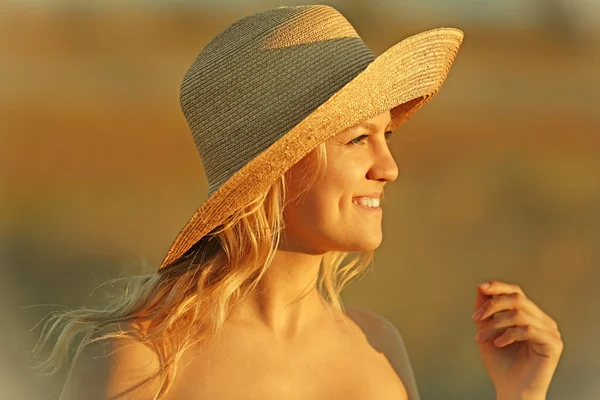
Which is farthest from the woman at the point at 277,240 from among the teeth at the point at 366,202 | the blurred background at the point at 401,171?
the blurred background at the point at 401,171

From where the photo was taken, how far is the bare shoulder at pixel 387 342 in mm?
2818

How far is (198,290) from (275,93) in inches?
22.4

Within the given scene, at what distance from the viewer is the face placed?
2439 mm

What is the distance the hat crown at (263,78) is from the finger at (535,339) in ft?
2.71

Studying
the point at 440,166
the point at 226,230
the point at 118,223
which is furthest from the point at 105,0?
the point at 226,230

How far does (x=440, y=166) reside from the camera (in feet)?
25.6

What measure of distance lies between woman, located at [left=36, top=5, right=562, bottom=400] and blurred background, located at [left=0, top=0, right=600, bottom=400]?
3174mm

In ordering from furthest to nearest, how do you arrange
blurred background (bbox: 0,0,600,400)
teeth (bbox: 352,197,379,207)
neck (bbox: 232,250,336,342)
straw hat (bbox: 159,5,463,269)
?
blurred background (bbox: 0,0,600,400), neck (bbox: 232,250,336,342), teeth (bbox: 352,197,379,207), straw hat (bbox: 159,5,463,269)

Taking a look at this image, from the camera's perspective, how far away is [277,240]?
8.43ft

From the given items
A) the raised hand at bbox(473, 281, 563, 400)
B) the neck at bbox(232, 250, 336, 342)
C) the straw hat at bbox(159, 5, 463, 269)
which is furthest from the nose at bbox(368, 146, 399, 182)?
the raised hand at bbox(473, 281, 563, 400)

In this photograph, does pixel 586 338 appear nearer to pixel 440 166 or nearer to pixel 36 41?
pixel 440 166

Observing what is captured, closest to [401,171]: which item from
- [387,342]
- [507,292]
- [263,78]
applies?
[387,342]

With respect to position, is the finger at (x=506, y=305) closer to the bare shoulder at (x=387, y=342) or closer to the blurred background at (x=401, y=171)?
the bare shoulder at (x=387, y=342)

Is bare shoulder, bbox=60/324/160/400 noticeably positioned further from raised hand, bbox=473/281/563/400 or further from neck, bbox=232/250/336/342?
raised hand, bbox=473/281/563/400
